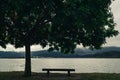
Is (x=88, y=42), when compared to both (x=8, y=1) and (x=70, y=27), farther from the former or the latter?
(x=8, y=1)

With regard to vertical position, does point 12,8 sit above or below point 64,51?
above

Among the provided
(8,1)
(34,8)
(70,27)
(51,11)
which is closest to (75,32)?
(70,27)

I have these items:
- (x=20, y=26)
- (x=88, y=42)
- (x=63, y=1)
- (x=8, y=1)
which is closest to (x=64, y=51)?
(x=88, y=42)

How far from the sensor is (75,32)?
39.1 m

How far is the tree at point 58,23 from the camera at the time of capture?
110ft

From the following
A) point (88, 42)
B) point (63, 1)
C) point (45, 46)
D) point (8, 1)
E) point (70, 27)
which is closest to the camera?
point (8, 1)

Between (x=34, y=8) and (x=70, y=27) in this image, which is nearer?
(x=34, y=8)

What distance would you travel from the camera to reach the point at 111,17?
1625 inches

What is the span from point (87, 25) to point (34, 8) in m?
6.01

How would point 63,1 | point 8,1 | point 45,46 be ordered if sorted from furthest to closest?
point 45,46
point 63,1
point 8,1

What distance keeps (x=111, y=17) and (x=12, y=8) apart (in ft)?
45.6

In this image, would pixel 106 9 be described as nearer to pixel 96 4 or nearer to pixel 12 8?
pixel 96 4

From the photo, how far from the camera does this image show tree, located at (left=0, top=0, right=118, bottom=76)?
3362 cm

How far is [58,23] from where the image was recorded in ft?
116
